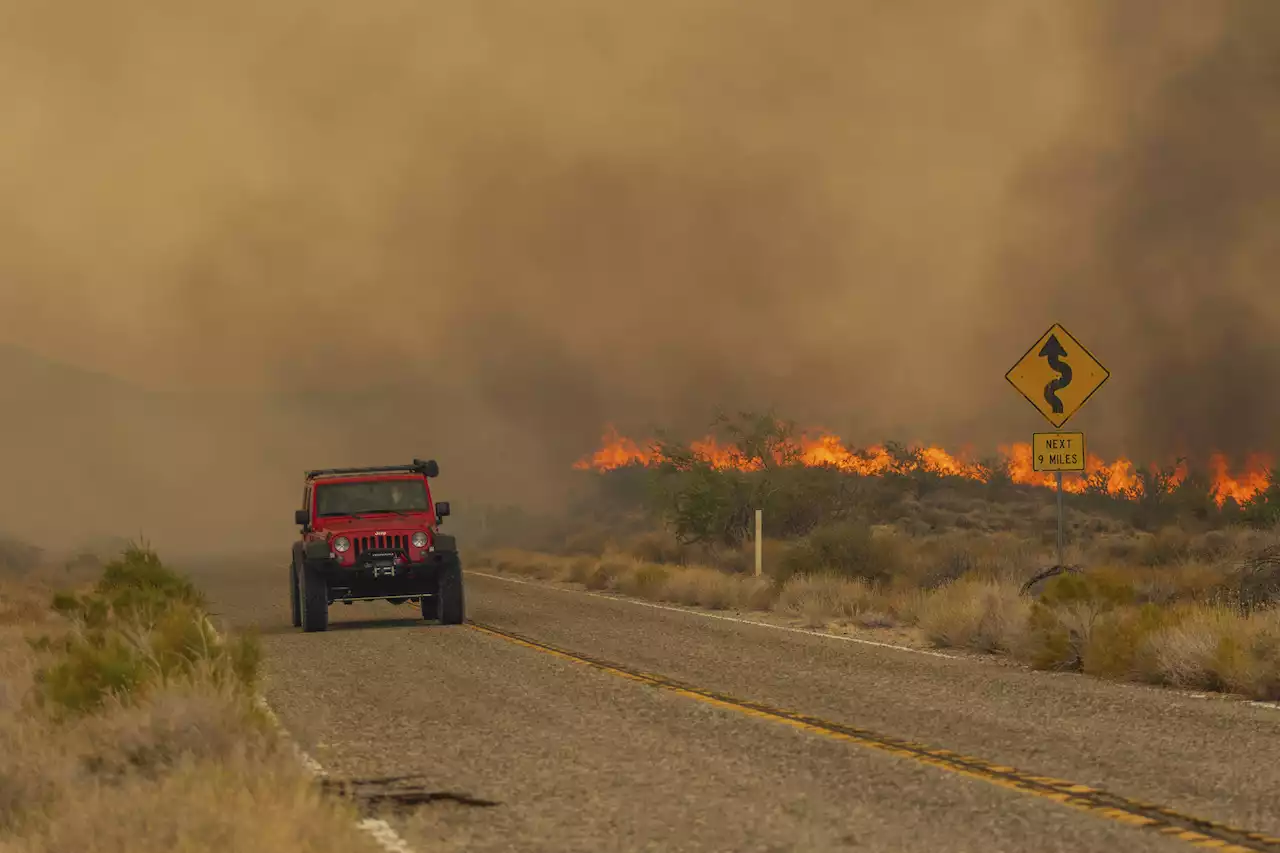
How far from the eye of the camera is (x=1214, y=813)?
8367 mm

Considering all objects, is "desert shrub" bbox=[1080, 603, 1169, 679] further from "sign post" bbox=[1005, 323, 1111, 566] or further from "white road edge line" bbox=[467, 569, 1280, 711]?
"sign post" bbox=[1005, 323, 1111, 566]

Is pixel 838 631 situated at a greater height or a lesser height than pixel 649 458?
lesser

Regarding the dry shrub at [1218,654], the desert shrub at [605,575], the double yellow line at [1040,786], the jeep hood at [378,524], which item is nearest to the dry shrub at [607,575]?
the desert shrub at [605,575]

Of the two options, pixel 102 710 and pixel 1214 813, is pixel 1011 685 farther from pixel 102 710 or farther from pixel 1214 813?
pixel 102 710

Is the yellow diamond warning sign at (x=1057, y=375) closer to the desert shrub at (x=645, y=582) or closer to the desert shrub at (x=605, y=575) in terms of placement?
the desert shrub at (x=645, y=582)

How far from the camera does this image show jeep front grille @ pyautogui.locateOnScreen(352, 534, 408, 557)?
21.7 metres

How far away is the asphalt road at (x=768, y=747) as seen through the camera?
8.07 m

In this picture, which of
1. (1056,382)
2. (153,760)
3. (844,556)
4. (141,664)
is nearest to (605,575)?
(844,556)

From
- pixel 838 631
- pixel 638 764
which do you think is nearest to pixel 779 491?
pixel 838 631

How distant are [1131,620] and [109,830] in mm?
12017

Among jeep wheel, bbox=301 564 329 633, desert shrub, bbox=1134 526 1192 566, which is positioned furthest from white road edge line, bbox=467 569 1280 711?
desert shrub, bbox=1134 526 1192 566

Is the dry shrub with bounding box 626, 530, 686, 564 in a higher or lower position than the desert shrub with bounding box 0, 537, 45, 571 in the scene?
higher

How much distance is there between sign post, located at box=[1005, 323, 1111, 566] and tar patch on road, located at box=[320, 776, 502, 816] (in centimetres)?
1304

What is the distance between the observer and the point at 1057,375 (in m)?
21.1
